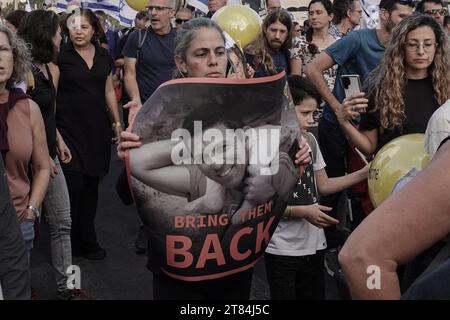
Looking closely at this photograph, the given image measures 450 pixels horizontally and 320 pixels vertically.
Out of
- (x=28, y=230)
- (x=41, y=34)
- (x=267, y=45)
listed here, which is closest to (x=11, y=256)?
(x=28, y=230)

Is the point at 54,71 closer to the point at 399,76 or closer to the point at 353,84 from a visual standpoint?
the point at 353,84

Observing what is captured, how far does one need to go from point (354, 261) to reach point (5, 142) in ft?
6.71

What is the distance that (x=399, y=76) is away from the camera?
11.5ft

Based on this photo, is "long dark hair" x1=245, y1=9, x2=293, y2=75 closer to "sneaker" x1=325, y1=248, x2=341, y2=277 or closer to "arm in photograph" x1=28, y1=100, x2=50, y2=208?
"sneaker" x1=325, y1=248, x2=341, y2=277

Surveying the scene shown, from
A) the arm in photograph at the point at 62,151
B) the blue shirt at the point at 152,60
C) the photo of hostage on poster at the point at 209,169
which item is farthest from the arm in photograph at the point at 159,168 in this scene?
the blue shirt at the point at 152,60

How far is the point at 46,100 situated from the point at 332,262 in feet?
7.68

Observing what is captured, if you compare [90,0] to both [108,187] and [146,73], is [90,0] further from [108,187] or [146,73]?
[146,73]


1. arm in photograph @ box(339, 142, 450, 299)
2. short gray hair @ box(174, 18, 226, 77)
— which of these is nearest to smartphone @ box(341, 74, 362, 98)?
short gray hair @ box(174, 18, 226, 77)

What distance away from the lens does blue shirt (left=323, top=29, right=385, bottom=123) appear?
4434mm

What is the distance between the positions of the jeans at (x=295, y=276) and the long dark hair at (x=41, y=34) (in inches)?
87.9

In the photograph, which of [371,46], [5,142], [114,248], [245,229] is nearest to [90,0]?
[114,248]

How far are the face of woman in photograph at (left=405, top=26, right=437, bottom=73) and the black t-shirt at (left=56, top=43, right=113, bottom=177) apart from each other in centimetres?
245

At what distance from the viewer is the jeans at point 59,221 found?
4043mm
